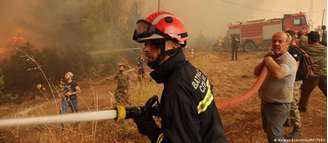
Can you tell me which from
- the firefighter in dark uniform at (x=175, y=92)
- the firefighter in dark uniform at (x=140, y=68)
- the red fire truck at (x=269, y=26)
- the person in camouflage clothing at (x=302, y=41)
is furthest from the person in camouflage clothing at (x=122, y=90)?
the firefighter in dark uniform at (x=175, y=92)

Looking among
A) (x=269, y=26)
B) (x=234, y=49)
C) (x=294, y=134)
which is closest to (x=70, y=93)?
(x=234, y=49)

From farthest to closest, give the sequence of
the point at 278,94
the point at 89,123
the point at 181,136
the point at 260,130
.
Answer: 1. the point at 260,130
2. the point at 89,123
3. the point at 278,94
4. the point at 181,136

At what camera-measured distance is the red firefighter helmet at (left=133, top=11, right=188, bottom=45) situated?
1834mm

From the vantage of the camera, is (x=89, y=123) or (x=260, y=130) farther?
(x=260, y=130)

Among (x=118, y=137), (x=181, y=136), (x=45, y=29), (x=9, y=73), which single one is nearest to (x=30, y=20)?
(x=45, y=29)

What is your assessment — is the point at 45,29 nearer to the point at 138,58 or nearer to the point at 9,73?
the point at 9,73

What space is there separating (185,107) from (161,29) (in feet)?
1.58

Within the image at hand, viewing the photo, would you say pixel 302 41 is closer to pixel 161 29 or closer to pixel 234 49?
pixel 234 49

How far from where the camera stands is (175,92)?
163 centimetres

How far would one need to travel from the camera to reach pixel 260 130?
468 cm

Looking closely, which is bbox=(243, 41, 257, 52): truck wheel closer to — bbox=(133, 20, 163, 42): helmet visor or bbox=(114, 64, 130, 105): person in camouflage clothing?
bbox=(114, 64, 130, 105): person in camouflage clothing

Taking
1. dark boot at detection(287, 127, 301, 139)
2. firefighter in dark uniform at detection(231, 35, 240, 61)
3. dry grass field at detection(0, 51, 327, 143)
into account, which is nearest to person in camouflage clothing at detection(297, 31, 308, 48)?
dry grass field at detection(0, 51, 327, 143)

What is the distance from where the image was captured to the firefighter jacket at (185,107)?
5.32 ft

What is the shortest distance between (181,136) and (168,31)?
23.0 inches
